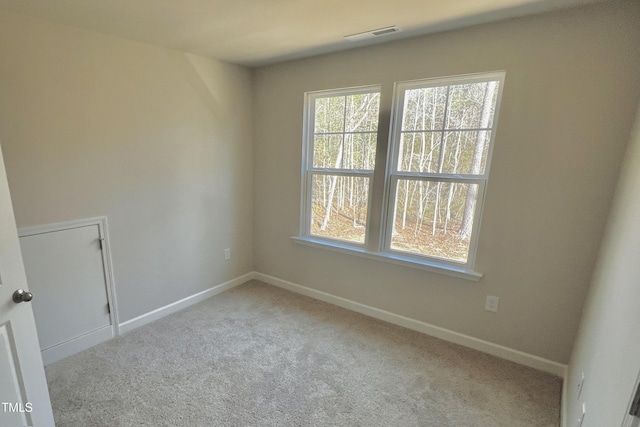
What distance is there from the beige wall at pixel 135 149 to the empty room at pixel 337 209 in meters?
0.01

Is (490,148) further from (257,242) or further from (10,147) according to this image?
(10,147)

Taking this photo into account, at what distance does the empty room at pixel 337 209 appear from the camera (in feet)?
5.37

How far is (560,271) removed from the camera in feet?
6.33

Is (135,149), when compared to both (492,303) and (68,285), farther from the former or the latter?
(492,303)

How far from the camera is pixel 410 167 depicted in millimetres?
2420

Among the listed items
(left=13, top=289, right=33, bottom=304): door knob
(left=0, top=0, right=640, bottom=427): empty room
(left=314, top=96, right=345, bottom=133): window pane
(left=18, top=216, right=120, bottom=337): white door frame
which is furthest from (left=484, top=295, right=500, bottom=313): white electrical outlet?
(left=18, top=216, right=120, bottom=337): white door frame

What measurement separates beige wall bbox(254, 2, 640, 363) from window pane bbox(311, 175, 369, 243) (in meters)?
0.43

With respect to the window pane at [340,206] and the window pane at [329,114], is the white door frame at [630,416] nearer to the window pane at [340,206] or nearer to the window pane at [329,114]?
the window pane at [340,206]

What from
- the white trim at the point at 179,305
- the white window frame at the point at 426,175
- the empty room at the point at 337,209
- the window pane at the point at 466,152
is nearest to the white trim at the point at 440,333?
the empty room at the point at 337,209

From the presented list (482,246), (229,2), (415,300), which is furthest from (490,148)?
(229,2)

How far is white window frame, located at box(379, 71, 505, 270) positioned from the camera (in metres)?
2.08

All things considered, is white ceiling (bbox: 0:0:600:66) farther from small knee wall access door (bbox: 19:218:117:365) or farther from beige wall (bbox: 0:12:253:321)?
small knee wall access door (bbox: 19:218:117:365)

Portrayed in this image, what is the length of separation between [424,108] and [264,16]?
133 cm

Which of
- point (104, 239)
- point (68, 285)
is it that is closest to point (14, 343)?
point (68, 285)
